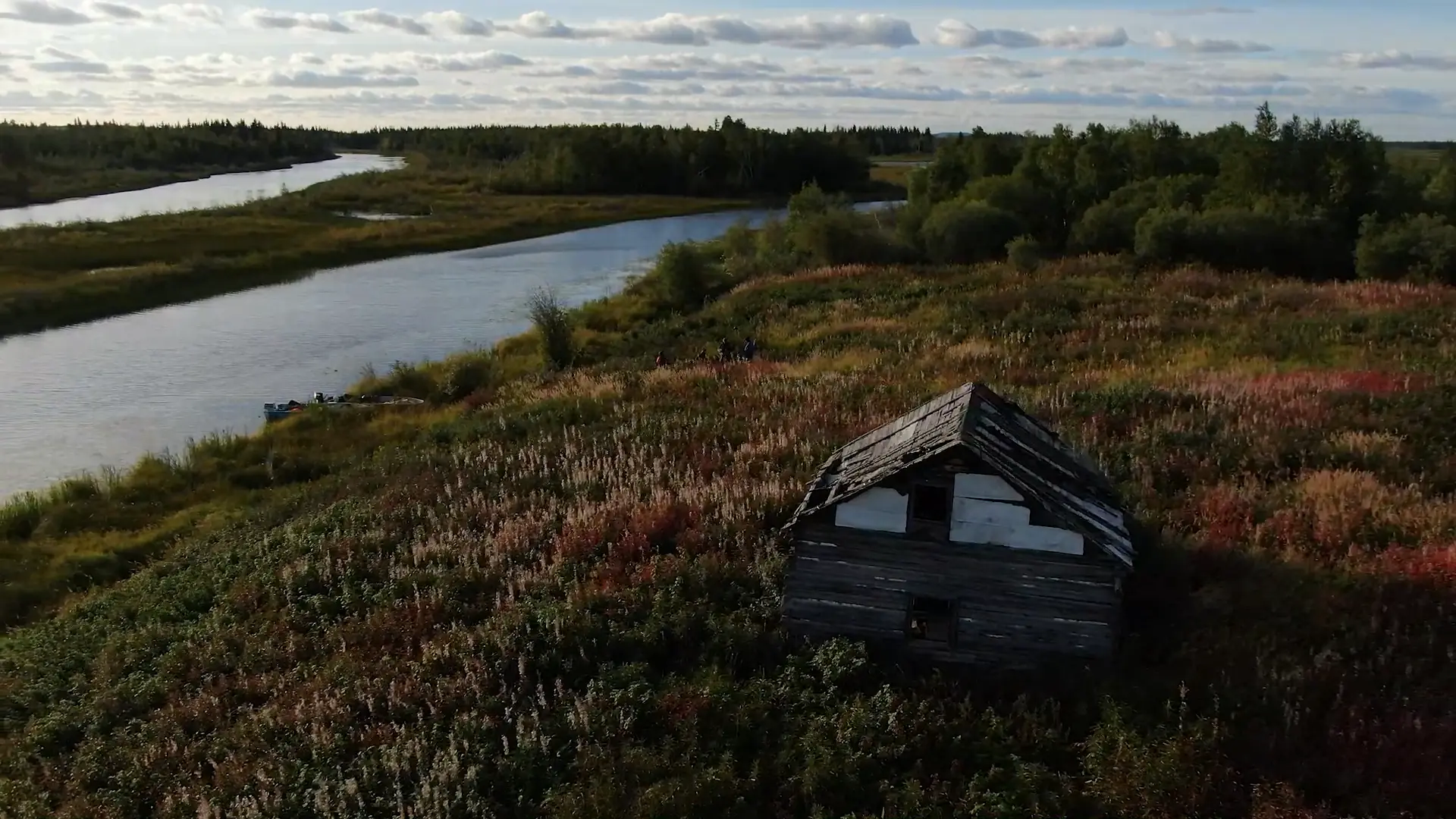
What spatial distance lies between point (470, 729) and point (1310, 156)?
46664 mm

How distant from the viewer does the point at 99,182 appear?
11888 centimetres

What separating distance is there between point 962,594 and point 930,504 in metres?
1.08

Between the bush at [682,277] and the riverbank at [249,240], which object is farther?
the riverbank at [249,240]

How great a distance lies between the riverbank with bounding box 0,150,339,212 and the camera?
10350 cm

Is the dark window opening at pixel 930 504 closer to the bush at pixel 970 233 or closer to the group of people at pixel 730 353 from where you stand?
the group of people at pixel 730 353

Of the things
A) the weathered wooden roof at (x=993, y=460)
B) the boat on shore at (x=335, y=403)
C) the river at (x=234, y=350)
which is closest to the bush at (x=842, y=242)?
the river at (x=234, y=350)

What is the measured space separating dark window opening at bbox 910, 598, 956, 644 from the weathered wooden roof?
1.60 meters

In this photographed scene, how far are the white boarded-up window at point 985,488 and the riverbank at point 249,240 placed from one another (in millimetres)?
48139

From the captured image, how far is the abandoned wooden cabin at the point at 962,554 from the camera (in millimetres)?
10742

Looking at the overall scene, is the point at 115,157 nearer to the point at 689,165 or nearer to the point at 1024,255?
the point at 689,165

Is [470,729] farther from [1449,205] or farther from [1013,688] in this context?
[1449,205]

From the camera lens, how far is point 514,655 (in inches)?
474

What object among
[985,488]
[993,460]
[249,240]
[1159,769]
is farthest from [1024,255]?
[249,240]

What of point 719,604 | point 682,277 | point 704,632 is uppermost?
point 682,277
